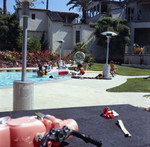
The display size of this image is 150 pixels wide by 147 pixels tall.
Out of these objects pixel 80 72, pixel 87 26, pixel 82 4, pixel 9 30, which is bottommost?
pixel 80 72

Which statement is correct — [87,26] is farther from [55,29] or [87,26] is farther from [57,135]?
[57,135]

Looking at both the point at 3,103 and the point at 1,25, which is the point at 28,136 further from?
the point at 1,25

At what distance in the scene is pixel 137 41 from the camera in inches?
1362

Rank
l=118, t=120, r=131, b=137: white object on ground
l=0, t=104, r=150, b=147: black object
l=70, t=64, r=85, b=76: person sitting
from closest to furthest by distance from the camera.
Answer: l=0, t=104, r=150, b=147: black object → l=118, t=120, r=131, b=137: white object on ground → l=70, t=64, r=85, b=76: person sitting

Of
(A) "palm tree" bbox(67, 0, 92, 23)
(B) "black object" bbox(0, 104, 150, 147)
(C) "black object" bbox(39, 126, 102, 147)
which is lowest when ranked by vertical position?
(B) "black object" bbox(0, 104, 150, 147)

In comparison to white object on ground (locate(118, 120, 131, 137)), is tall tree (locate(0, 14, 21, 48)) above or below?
above

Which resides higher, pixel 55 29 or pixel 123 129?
pixel 55 29

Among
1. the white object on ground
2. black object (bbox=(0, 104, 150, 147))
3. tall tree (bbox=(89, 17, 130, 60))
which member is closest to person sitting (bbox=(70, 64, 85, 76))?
black object (bbox=(0, 104, 150, 147))

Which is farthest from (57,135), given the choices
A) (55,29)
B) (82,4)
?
(82,4)

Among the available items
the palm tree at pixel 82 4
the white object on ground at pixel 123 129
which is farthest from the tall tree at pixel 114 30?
the white object on ground at pixel 123 129

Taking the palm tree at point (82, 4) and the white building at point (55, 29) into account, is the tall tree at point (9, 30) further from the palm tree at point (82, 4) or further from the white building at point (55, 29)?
the palm tree at point (82, 4)

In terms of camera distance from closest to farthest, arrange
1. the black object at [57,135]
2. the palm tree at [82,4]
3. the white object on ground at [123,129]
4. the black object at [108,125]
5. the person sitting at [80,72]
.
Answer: the black object at [57,135] < the black object at [108,125] < the white object on ground at [123,129] < the person sitting at [80,72] < the palm tree at [82,4]

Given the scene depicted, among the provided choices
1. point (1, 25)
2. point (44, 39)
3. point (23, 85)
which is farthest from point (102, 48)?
point (23, 85)

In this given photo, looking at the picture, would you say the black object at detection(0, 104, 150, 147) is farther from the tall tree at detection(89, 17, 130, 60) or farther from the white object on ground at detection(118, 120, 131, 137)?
the tall tree at detection(89, 17, 130, 60)
